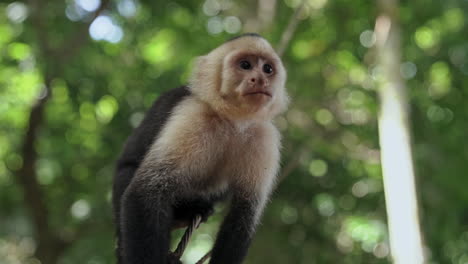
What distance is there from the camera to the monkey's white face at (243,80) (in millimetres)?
2879

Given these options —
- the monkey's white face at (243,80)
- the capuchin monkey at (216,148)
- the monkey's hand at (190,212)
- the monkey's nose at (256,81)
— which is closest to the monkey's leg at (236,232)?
the capuchin monkey at (216,148)

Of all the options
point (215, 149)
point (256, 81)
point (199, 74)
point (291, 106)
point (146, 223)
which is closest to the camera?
point (146, 223)

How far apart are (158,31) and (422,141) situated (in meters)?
3.16

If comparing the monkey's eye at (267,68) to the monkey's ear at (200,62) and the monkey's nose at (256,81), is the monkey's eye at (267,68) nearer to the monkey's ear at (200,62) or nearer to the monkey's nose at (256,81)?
the monkey's nose at (256,81)

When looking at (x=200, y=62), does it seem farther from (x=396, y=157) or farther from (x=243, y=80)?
(x=396, y=157)

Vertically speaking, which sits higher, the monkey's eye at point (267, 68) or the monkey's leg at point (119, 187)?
the monkey's eye at point (267, 68)

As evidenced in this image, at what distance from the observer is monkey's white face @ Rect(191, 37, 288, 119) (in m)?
2.88

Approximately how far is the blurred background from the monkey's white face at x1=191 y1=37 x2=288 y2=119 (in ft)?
6.61

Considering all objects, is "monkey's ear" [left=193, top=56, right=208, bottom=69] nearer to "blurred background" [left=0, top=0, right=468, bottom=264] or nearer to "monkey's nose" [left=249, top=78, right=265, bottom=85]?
"monkey's nose" [left=249, top=78, right=265, bottom=85]

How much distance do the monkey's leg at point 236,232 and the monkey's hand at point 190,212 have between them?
312 millimetres

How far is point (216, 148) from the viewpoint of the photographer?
302 centimetres

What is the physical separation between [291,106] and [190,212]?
2286 millimetres

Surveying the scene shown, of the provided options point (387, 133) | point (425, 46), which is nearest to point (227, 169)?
point (387, 133)

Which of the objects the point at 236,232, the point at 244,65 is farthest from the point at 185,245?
the point at 244,65
